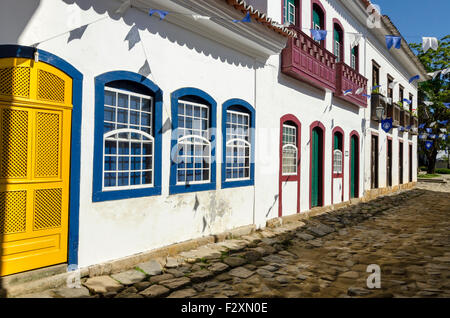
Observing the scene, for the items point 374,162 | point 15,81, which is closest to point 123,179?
point 15,81

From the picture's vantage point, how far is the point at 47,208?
11.7 feet

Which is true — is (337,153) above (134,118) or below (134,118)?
below

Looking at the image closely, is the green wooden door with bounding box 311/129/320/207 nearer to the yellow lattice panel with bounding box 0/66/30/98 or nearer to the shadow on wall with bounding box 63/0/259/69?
the shadow on wall with bounding box 63/0/259/69

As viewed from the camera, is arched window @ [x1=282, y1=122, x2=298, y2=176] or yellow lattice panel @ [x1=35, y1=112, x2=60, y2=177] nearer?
yellow lattice panel @ [x1=35, y1=112, x2=60, y2=177]

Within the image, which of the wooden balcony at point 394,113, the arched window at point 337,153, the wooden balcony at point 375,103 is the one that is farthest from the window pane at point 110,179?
the wooden balcony at point 394,113

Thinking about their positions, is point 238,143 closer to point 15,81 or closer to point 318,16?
point 15,81

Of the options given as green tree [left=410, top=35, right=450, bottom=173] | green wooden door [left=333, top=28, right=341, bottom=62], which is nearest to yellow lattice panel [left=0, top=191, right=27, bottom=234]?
green wooden door [left=333, top=28, right=341, bottom=62]

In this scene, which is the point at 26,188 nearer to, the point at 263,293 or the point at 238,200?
the point at 263,293

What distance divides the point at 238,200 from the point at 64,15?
4409mm

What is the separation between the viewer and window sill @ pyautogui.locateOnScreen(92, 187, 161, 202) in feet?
13.1

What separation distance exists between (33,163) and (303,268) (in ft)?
13.4

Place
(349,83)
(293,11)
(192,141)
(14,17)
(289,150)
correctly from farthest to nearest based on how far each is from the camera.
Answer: (349,83) → (293,11) → (289,150) → (192,141) → (14,17)

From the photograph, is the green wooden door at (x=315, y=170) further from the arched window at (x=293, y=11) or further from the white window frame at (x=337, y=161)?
the arched window at (x=293, y=11)

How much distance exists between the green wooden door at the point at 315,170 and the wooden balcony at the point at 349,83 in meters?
1.95
